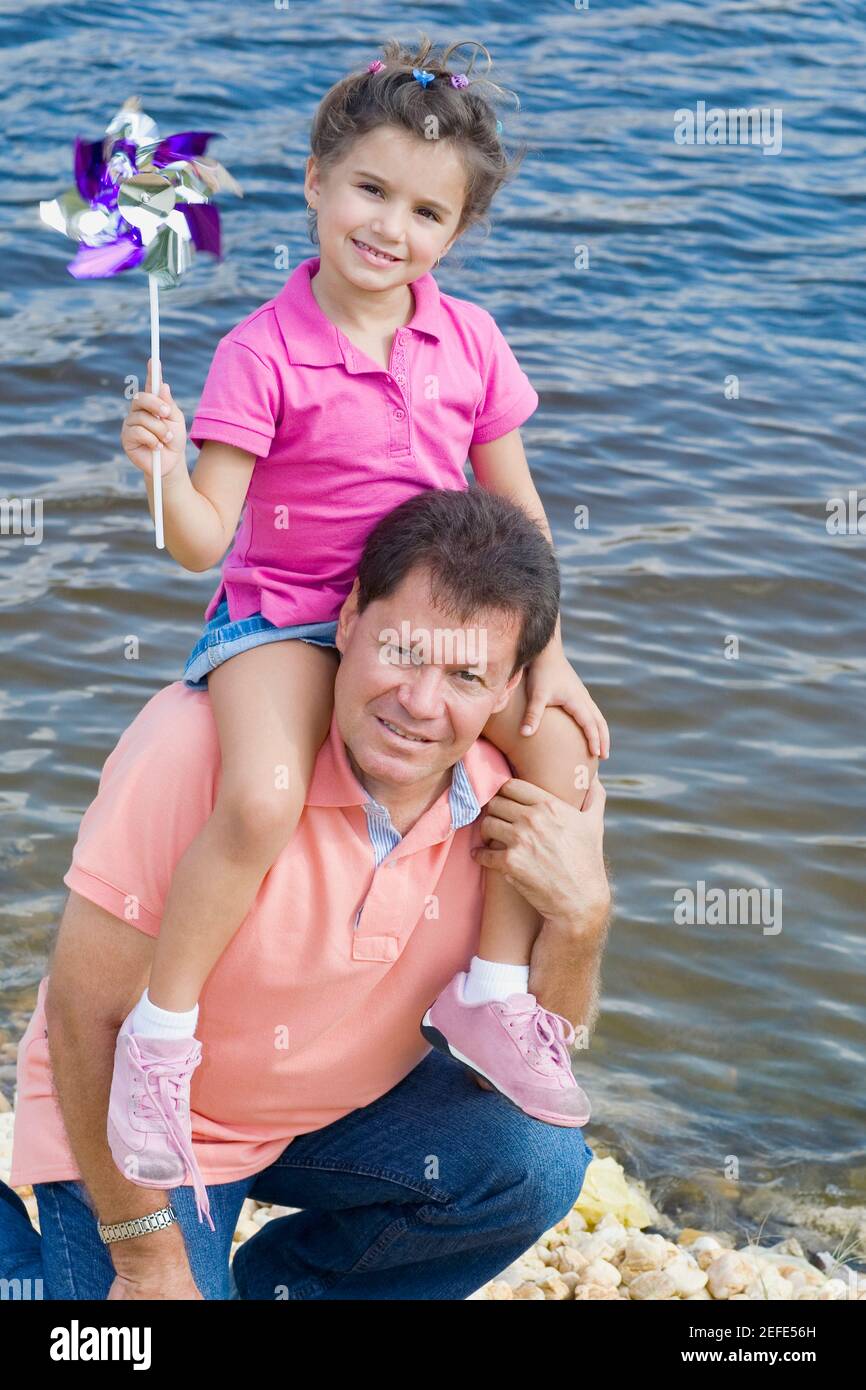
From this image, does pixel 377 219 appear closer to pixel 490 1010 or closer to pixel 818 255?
pixel 490 1010

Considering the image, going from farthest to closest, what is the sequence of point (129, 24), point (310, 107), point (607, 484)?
point (129, 24), point (310, 107), point (607, 484)

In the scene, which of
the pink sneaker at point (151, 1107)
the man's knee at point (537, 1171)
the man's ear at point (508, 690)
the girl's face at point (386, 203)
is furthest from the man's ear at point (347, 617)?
the man's knee at point (537, 1171)

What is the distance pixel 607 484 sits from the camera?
730cm

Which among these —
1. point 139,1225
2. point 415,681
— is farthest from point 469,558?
point 139,1225

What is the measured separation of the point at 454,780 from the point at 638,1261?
145cm

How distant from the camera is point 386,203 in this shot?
Answer: 2863 millimetres

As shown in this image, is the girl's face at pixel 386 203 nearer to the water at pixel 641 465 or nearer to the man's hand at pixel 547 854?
the water at pixel 641 465

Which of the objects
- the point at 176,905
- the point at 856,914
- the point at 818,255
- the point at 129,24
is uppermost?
the point at 129,24

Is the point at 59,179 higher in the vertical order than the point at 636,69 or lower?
lower

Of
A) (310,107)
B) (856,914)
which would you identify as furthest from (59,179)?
(856,914)

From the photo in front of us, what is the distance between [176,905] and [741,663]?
391 centimetres

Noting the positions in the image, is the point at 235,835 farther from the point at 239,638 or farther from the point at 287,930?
the point at 239,638

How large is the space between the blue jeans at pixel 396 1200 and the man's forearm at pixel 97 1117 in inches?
3.8

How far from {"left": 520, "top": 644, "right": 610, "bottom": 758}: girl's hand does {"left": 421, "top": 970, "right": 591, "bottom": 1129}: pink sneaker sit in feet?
1.48
